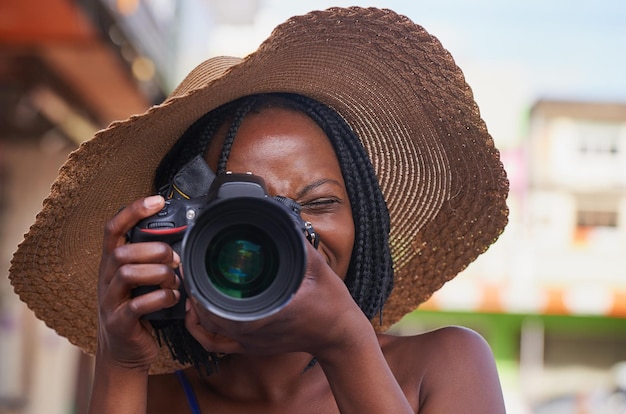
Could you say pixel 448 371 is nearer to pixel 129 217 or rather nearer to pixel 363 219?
pixel 363 219

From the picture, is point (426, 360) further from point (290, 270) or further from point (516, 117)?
point (516, 117)

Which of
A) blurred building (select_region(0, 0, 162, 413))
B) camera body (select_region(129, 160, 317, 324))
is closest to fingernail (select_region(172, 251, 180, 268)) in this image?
camera body (select_region(129, 160, 317, 324))

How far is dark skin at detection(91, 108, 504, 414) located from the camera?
121 centimetres

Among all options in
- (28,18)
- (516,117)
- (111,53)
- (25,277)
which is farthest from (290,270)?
(516,117)

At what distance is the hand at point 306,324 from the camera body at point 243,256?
2cm

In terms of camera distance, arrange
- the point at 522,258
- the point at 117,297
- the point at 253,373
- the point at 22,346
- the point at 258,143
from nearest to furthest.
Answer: the point at 117,297 → the point at 258,143 → the point at 253,373 → the point at 22,346 → the point at 522,258

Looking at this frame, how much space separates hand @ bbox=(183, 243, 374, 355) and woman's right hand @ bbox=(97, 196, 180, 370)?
0.22 feet

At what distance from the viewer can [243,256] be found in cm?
120

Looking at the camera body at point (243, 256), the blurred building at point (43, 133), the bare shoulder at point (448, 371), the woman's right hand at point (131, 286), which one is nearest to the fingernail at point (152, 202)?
the woman's right hand at point (131, 286)

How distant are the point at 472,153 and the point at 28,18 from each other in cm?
330

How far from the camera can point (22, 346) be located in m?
6.65

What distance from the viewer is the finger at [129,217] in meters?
→ 1.32

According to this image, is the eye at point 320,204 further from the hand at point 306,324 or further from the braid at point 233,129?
the hand at point 306,324

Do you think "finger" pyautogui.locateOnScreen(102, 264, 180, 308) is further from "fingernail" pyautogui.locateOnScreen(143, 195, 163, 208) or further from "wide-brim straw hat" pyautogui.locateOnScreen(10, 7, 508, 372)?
"wide-brim straw hat" pyautogui.locateOnScreen(10, 7, 508, 372)
